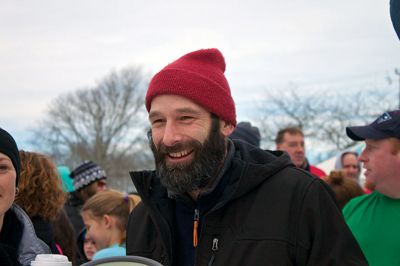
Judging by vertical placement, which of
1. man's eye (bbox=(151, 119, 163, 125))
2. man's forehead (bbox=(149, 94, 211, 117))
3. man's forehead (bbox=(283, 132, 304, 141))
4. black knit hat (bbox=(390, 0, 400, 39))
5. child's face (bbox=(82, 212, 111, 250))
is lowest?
child's face (bbox=(82, 212, 111, 250))

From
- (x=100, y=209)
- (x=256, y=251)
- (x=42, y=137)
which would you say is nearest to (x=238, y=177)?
(x=256, y=251)

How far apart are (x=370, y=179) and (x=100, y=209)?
2259 mm

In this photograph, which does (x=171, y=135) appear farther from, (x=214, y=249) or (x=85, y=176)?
(x=85, y=176)

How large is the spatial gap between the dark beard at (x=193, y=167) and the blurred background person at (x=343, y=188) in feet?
9.29

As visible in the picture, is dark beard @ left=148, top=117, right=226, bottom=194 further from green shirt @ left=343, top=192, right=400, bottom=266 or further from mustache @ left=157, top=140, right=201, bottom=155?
green shirt @ left=343, top=192, right=400, bottom=266

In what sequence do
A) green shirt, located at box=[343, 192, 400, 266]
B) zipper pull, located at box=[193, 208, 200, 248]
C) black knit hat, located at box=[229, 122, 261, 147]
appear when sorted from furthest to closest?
black knit hat, located at box=[229, 122, 261, 147], green shirt, located at box=[343, 192, 400, 266], zipper pull, located at box=[193, 208, 200, 248]

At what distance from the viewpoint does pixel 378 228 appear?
145 inches


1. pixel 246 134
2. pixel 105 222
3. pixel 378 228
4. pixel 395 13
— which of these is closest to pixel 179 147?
pixel 395 13

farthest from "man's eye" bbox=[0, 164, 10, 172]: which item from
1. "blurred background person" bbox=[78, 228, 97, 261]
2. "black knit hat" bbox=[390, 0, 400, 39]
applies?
"blurred background person" bbox=[78, 228, 97, 261]

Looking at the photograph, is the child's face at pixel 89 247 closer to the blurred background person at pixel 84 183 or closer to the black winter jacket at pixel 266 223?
the blurred background person at pixel 84 183

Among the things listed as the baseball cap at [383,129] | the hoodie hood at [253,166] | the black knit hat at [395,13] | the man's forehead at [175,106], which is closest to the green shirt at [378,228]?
the baseball cap at [383,129]

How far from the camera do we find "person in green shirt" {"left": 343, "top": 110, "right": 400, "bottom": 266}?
3.58m

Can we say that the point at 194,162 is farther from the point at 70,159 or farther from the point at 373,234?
the point at 70,159

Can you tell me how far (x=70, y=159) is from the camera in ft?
164
